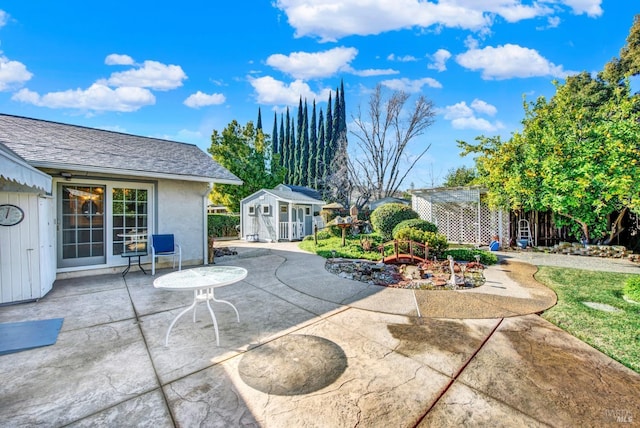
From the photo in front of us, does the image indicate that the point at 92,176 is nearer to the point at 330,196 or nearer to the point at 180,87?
the point at 180,87

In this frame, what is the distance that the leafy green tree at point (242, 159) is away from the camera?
856 inches

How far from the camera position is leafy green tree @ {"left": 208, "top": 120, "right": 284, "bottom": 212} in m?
21.7

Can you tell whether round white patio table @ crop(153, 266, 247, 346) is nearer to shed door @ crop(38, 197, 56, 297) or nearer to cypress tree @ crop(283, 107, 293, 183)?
shed door @ crop(38, 197, 56, 297)

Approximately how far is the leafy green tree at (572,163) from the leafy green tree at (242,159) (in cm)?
1736

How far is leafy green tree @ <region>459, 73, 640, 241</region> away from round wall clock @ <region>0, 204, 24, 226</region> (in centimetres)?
1316

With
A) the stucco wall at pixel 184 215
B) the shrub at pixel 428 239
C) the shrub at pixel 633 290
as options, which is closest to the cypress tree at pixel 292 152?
the stucco wall at pixel 184 215

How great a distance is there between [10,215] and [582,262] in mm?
13770

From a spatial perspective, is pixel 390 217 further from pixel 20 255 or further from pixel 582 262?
pixel 20 255

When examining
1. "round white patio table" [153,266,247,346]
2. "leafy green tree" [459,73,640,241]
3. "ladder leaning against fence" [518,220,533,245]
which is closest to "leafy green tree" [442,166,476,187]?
"ladder leaning against fence" [518,220,533,245]

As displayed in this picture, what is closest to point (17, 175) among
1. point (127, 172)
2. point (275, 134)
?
point (127, 172)

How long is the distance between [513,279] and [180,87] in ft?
51.6

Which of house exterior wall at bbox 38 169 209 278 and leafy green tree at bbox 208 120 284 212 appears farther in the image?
leafy green tree at bbox 208 120 284 212

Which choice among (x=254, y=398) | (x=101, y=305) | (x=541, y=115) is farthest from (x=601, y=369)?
(x=541, y=115)

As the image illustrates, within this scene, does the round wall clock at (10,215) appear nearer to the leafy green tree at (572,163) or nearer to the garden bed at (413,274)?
the garden bed at (413,274)
